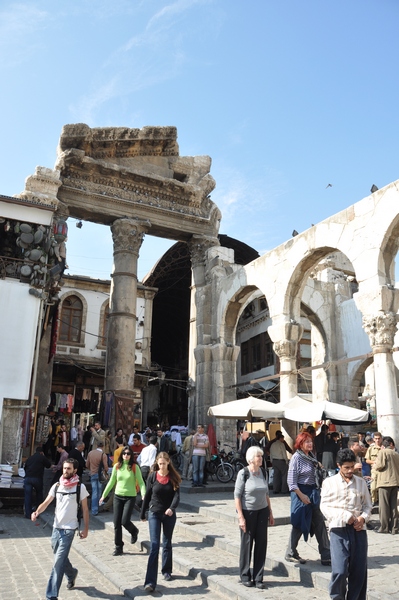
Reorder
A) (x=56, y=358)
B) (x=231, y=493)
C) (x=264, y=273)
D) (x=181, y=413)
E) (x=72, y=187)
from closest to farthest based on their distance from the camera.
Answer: (x=231, y=493)
(x=264, y=273)
(x=72, y=187)
(x=56, y=358)
(x=181, y=413)

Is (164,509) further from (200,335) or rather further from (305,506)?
(200,335)

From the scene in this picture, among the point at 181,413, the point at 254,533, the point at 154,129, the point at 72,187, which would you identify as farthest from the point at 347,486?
the point at 181,413

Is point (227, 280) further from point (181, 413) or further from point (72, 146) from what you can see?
point (181, 413)

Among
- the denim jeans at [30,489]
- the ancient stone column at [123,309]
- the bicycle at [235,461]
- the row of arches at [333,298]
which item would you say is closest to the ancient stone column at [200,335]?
the row of arches at [333,298]

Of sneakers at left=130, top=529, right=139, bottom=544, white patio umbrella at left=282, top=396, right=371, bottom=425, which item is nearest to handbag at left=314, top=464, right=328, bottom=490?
white patio umbrella at left=282, top=396, right=371, bottom=425

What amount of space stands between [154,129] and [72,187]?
3.78 meters

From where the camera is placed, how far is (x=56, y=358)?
26250mm

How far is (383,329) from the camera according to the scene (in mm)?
10398

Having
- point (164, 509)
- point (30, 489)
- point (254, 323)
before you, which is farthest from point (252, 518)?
point (254, 323)

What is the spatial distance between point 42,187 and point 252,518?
13594 mm

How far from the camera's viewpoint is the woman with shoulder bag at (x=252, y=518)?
519 centimetres

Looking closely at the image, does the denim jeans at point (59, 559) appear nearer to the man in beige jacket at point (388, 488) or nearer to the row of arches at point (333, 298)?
the man in beige jacket at point (388, 488)

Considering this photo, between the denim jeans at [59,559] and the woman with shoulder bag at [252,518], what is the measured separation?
5.82 ft

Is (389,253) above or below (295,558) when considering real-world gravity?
above
